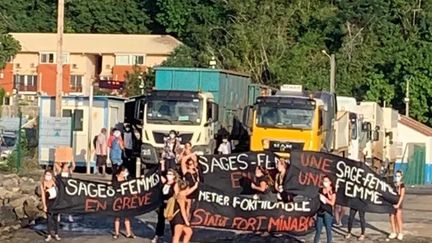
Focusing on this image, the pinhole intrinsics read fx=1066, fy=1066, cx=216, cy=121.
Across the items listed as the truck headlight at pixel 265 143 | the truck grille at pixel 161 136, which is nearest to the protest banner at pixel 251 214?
the truck headlight at pixel 265 143

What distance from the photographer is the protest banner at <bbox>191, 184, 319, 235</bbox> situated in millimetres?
21641

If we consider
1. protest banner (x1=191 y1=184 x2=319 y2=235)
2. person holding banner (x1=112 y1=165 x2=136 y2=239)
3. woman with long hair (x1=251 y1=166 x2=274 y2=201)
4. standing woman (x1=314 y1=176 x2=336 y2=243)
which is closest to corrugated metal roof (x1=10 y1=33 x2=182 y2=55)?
person holding banner (x1=112 y1=165 x2=136 y2=239)

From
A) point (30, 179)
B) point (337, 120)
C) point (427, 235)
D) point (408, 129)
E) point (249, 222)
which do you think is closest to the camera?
point (249, 222)

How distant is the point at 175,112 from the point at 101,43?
70.9 meters

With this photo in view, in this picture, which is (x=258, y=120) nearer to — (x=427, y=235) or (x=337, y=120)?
(x=337, y=120)

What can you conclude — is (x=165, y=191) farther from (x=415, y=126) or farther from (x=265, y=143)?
(x=415, y=126)

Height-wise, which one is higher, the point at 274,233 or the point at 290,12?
the point at 290,12

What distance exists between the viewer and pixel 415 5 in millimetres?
89125

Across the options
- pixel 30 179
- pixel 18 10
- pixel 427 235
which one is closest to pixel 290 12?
pixel 18 10

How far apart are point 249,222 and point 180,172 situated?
5.77ft

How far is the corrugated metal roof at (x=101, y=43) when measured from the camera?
4097 inches

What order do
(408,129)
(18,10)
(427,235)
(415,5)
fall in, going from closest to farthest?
(427,235)
(408,129)
(415,5)
(18,10)

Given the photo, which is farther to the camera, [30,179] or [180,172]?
[30,179]

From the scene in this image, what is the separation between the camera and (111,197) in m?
22.7
